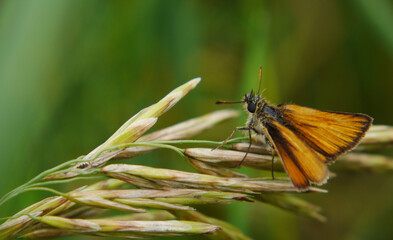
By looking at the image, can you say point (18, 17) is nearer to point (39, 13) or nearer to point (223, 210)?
point (39, 13)

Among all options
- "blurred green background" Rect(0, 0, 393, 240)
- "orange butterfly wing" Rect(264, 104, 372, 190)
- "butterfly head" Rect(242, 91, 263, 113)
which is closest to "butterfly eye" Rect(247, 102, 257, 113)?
"butterfly head" Rect(242, 91, 263, 113)

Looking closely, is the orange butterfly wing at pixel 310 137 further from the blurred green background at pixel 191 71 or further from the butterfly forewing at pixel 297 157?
the blurred green background at pixel 191 71

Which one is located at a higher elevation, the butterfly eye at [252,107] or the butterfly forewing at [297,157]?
the butterfly eye at [252,107]

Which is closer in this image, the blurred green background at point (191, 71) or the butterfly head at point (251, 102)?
the butterfly head at point (251, 102)

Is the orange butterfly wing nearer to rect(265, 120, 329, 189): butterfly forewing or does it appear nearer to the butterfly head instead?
rect(265, 120, 329, 189): butterfly forewing

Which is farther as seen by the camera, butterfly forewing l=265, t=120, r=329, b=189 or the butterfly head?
the butterfly head

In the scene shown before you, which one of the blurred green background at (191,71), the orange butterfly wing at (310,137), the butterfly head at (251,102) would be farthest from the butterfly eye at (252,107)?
the blurred green background at (191,71)

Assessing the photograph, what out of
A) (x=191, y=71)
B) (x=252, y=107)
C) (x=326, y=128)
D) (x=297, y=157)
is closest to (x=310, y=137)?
(x=326, y=128)
